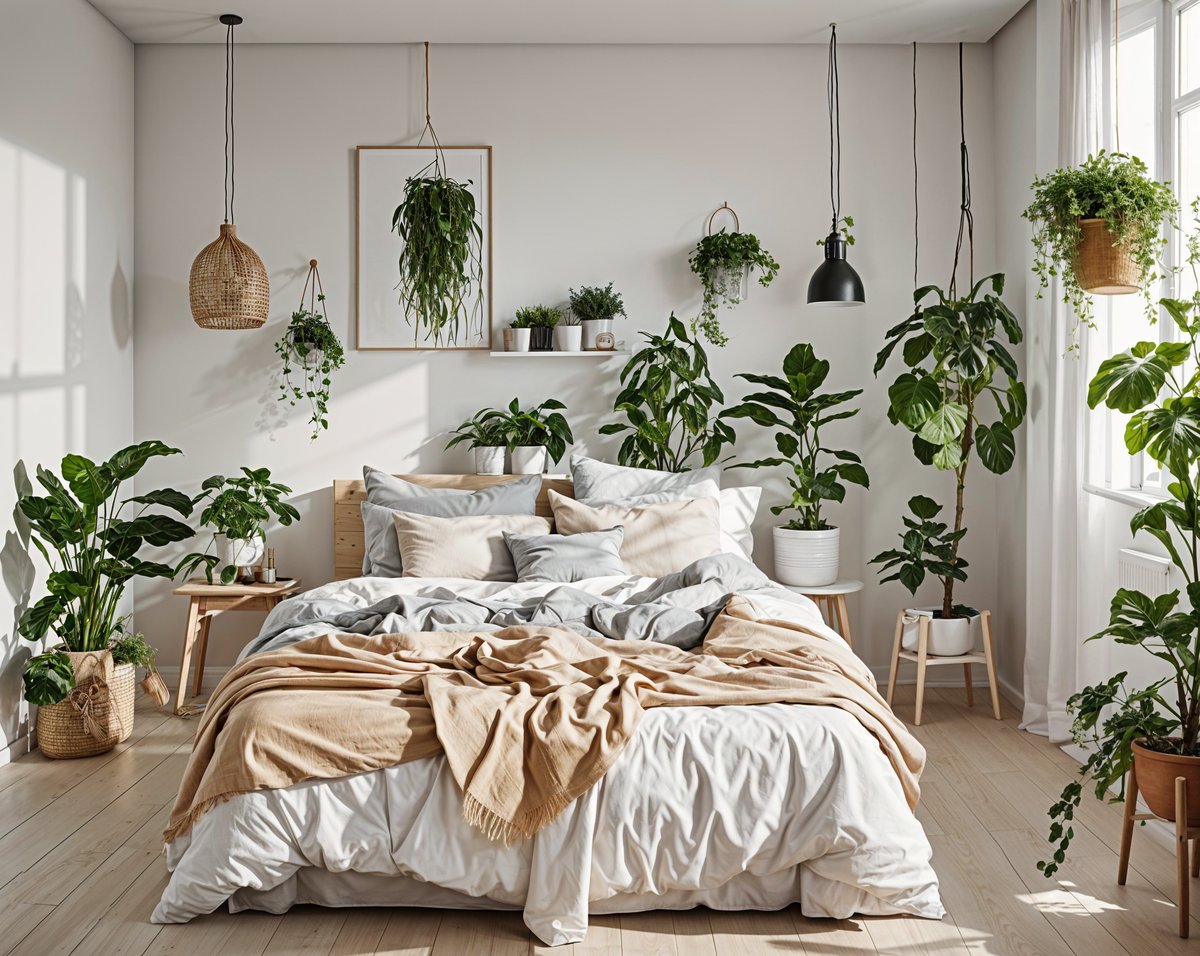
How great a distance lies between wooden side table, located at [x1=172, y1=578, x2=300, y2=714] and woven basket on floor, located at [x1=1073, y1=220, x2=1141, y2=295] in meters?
3.44

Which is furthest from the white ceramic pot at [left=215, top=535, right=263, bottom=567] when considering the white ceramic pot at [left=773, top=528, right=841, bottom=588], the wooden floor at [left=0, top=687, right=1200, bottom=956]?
the white ceramic pot at [left=773, top=528, right=841, bottom=588]

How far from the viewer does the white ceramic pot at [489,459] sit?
195 inches

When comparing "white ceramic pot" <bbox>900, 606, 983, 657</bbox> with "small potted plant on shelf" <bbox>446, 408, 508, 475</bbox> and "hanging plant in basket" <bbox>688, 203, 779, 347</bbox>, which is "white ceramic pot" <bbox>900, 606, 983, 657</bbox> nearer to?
"hanging plant in basket" <bbox>688, 203, 779, 347</bbox>

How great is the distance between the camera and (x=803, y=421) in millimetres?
4844

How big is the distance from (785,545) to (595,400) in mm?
1139

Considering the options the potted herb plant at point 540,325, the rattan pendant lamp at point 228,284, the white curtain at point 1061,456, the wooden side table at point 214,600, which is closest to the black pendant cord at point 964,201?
the white curtain at point 1061,456

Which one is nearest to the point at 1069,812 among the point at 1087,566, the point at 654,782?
the point at 654,782

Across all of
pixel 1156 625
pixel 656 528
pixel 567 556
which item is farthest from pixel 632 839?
pixel 656 528

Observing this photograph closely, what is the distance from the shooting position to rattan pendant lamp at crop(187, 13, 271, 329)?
4.70 m

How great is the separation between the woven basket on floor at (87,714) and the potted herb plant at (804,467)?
108 inches

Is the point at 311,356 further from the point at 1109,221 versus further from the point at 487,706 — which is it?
the point at 1109,221

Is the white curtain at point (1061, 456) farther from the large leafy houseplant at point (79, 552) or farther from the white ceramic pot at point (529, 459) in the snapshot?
the large leafy houseplant at point (79, 552)

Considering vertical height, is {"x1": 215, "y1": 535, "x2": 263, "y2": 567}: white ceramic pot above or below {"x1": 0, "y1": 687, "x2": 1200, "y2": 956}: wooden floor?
above

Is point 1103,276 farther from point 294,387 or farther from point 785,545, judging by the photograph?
point 294,387
